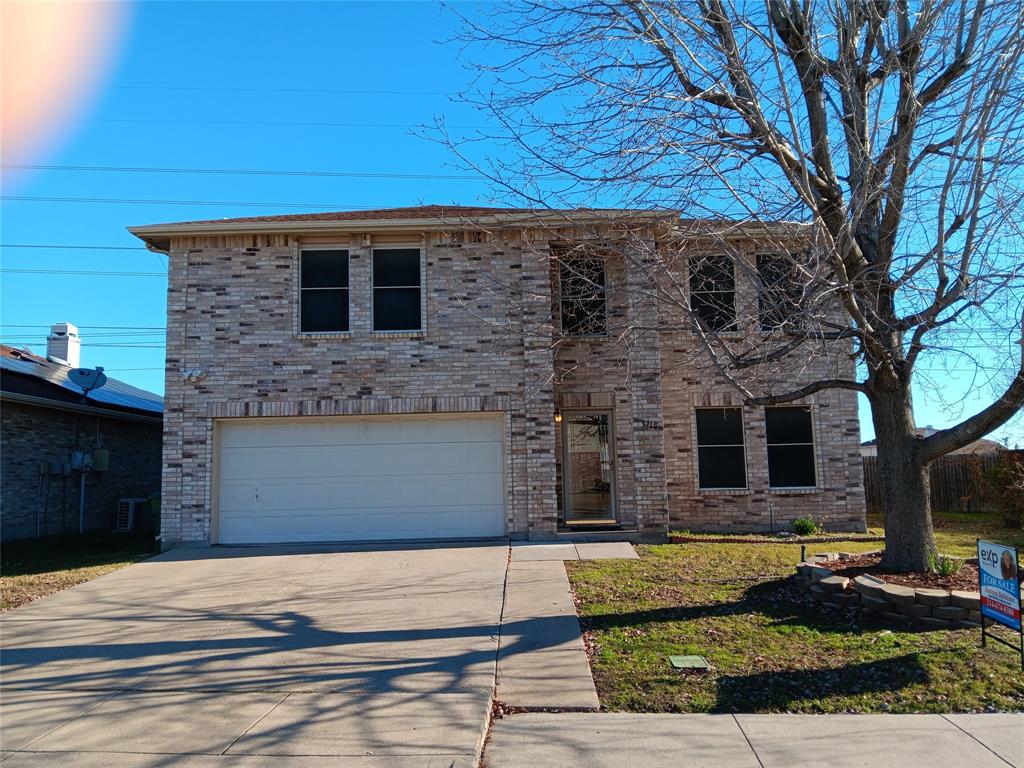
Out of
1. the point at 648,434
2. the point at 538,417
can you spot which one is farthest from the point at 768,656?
the point at 538,417

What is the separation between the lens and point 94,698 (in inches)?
212

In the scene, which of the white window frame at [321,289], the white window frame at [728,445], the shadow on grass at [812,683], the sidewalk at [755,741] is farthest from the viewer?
the white window frame at [728,445]

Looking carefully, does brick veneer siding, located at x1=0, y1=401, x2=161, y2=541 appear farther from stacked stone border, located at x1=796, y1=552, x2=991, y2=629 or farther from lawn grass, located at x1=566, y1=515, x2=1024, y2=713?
stacked stone border, located at x1=796, y1=552, x2=991, y2=629

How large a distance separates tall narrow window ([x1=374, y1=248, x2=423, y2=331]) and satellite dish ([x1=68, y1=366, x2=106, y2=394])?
7853 millimetres

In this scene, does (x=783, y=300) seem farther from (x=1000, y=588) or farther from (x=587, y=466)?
(x=587, y=466)

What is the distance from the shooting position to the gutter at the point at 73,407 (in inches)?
547

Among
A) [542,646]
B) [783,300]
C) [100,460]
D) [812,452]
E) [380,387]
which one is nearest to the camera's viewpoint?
[542,646]

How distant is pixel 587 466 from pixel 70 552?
9248 millimetres

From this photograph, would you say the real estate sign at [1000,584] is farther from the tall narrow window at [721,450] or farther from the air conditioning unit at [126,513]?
the air conditioning unit at [126,513]

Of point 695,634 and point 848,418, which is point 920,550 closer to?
point 695,634

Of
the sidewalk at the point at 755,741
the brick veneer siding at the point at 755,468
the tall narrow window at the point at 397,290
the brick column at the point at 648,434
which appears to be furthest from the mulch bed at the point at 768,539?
the sidewalk at the point at 755,741

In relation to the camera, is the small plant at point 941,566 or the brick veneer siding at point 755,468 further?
the brick veneer siding at point 755,468

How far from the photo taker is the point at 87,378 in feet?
53.7

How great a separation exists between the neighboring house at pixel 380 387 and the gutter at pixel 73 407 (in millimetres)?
3743
